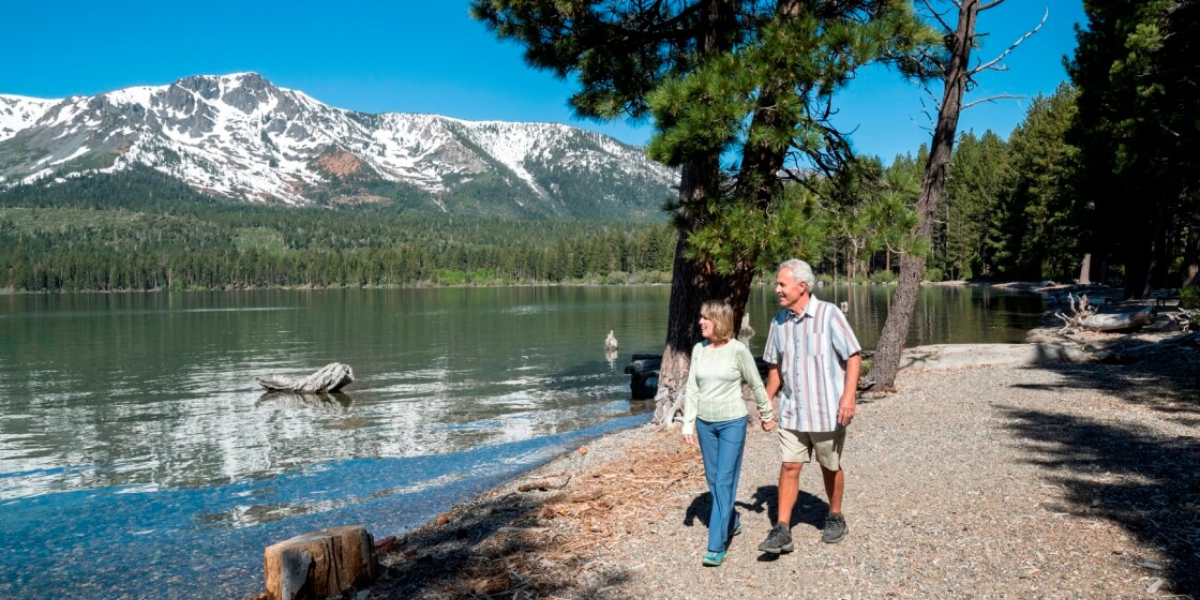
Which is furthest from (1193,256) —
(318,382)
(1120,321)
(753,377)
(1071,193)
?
(753,377)

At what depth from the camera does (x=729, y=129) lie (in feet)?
30.8

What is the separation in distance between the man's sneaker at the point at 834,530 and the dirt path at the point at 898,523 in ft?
0.27

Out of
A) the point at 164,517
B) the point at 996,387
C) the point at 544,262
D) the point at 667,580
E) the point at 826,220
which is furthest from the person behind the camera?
the point at 544,262

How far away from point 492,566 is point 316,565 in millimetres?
1447

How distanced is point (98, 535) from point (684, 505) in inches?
338

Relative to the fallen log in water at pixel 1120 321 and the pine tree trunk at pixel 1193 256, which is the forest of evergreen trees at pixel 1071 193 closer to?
the pine tree trunk at pixel 1193 256

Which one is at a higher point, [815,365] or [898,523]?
[815,365]

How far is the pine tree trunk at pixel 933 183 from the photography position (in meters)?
13.6

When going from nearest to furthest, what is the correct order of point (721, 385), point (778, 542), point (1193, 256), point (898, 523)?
point (778, 542)
point (721, 385)
point (898, 523)
point (1193, 256)

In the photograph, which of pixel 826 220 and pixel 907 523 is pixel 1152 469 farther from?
pixel 826 220

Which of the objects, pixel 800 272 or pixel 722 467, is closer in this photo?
pixel 800 272

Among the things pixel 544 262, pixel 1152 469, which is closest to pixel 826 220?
pixel 1152 469

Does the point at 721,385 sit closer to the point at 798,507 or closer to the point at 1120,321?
the point at 798,507

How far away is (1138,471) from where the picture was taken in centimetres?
737
